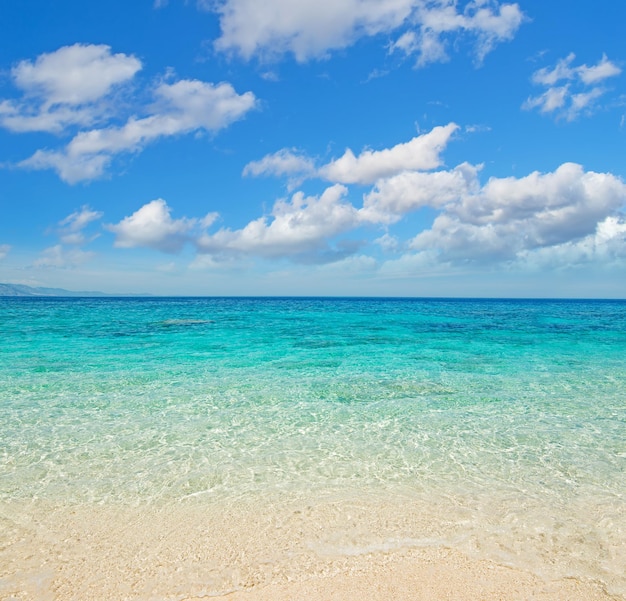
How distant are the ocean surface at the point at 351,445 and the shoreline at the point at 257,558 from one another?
9cm

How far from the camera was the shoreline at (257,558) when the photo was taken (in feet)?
15.0

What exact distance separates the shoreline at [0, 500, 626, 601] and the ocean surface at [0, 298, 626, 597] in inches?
3.7

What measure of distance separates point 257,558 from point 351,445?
389 centimetres

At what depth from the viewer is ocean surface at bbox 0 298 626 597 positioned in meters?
5.77

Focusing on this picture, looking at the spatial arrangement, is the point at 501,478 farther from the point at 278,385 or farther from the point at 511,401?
the point at 278,385

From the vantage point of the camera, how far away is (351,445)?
28.5 ft

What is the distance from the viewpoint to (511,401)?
475 inches

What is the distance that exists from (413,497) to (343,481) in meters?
1.22

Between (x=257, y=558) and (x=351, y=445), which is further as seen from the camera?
(x=351, y=445)

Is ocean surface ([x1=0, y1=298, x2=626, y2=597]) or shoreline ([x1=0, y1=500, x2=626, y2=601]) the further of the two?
ocean surface ([x1=0, y1=298, x2=626, y2=597])

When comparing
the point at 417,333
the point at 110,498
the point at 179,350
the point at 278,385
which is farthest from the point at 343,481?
the point at 417,333

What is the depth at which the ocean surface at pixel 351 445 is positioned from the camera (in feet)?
18.9

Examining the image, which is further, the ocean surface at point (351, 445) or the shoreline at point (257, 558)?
the ocean surface at point (351, 445)

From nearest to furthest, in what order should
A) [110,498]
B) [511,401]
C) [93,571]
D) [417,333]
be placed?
[93,571], [110,498], [511,401], [417,333]
